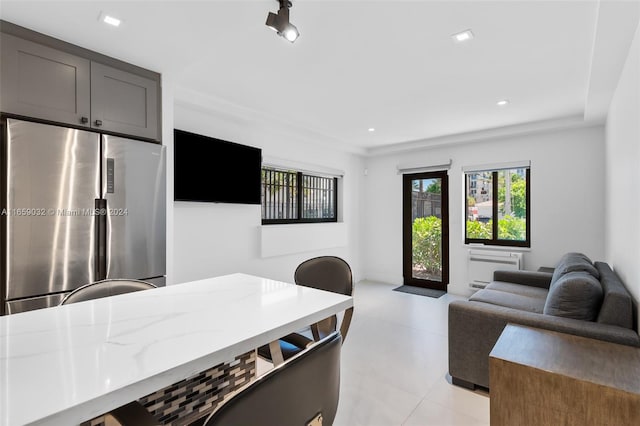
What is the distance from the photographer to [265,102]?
137 inches

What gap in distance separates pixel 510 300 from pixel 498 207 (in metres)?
2.17

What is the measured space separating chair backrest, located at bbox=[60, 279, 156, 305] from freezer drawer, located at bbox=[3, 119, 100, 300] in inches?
22.2

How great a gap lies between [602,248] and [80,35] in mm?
5611

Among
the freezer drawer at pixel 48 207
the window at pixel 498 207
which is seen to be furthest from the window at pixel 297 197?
the freezer drawer at pixel 48 207

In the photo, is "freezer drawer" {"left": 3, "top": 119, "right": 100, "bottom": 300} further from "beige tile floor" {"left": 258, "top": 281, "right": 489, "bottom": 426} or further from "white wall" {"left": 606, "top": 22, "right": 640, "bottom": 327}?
"white wall" {"left": 606, "top": 22, "right": 640, "bottom": 327}

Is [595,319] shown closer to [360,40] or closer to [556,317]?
[556,317]

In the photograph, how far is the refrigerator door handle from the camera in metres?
2.17

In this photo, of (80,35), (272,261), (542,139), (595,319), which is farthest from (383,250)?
(80,35)

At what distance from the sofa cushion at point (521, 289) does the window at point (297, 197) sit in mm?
2756

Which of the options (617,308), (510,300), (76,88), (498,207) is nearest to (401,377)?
(510,300)

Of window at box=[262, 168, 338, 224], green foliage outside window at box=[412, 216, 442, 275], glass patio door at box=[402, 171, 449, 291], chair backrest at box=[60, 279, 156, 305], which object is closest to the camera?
chair backrest at box=[60, 279, 156, 305]

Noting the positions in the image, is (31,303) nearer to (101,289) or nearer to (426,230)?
(101,289)

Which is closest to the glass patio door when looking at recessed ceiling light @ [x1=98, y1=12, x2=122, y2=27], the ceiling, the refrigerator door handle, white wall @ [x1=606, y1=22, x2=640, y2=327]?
the ceiling

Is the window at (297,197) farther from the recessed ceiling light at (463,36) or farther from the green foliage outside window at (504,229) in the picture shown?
the recessed ceiling light at (463,36)
